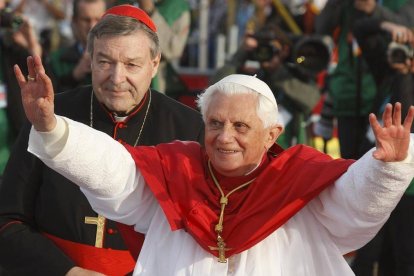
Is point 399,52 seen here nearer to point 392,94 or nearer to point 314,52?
point 392,94

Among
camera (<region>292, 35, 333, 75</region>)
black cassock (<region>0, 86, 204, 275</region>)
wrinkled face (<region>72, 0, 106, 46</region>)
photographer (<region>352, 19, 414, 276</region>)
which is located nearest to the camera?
black cassock (<region>0, 86, 204, 275</region>)

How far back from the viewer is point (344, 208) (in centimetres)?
338

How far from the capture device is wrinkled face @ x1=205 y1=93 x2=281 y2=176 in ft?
11.4

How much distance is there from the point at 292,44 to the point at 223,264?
3.75m

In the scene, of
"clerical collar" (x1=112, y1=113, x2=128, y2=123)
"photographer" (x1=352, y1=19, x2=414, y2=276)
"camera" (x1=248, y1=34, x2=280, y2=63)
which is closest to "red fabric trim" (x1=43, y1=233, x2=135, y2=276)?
"clerical collar" (x1=112, y1=113, x2=128, y2=123)

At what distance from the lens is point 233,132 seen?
3467 millimetres

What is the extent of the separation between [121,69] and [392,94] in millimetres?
2410

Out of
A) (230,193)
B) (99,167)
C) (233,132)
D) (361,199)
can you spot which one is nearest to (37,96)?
(99,167)

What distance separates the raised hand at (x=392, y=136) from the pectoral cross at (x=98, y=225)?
1415mm

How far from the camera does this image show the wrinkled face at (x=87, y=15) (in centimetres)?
673

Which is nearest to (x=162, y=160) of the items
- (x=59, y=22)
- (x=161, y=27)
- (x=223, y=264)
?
(x=223, y=264)

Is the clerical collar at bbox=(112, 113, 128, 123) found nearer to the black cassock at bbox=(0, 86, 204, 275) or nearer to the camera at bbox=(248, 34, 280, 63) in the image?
the black cassock at bbox=(0, 86, 204, 275)

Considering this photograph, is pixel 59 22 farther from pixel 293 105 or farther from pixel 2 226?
pixel 2 226

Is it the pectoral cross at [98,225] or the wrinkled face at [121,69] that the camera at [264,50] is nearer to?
the wrinkled face at [121,69]
